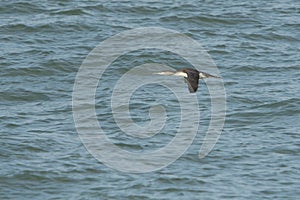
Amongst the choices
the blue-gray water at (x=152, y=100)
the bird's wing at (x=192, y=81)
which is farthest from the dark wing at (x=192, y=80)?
the blue-gray water at (x=152, y=100)

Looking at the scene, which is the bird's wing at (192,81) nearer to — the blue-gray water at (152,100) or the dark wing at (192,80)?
the dark wing at (192,80)

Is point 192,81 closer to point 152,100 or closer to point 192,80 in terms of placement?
point 192,80

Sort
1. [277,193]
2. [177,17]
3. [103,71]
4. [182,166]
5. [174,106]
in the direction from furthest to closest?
[177,17] → [103,71] → [174,106] → [182,166] → [277,193]

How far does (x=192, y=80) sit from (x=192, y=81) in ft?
0.26

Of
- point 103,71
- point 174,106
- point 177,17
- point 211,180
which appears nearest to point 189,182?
point 211,180

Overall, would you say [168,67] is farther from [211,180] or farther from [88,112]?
[211,180]

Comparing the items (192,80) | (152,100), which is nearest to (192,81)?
(192,80)

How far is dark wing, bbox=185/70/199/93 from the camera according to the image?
16644mm

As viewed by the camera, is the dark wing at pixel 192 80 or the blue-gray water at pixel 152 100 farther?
the blue-gray water at pixel 152 100

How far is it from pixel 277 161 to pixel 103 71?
6650 mm

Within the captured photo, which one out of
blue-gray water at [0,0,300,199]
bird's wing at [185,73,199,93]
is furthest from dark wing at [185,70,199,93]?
blue-gray water at [0,0,300,199]

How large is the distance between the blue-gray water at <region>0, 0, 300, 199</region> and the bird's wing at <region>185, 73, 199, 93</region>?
176 cm

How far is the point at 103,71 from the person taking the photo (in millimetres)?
24109

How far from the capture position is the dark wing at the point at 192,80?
54.6ft
